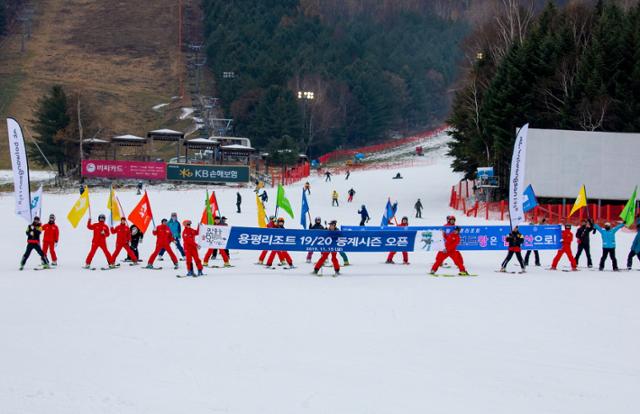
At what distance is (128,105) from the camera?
329 feet

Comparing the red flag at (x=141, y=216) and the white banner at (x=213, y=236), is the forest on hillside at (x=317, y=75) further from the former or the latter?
the white banner at (x=213, y=236)

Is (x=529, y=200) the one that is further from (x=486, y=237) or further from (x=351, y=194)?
(x=351, y=194)

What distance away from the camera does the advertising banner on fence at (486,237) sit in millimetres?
21484

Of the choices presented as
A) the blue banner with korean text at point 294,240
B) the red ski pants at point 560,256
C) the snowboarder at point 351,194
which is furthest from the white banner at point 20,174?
the snowboarder at point 351,194

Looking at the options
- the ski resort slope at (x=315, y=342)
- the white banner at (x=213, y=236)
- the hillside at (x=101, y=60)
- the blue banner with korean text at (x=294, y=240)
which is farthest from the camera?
the hillside at (x=101, y=60)

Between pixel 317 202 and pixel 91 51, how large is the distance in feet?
264

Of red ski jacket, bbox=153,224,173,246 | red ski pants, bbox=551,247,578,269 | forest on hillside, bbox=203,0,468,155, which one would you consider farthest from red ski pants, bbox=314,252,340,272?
forest on hillside, bbox=203,0,468,155

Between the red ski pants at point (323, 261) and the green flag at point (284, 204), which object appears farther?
the green flag at point (284, 204)

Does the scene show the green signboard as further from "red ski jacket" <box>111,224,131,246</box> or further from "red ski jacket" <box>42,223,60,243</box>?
"red ski jacket" <box>42,223,60,243</box>

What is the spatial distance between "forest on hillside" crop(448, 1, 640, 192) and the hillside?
2174 inches

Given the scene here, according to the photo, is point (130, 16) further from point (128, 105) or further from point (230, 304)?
point (230, 304)

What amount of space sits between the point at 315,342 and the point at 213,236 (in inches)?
373

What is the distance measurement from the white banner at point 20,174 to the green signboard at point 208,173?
31.4 m

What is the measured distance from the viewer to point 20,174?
20594 millimetres
